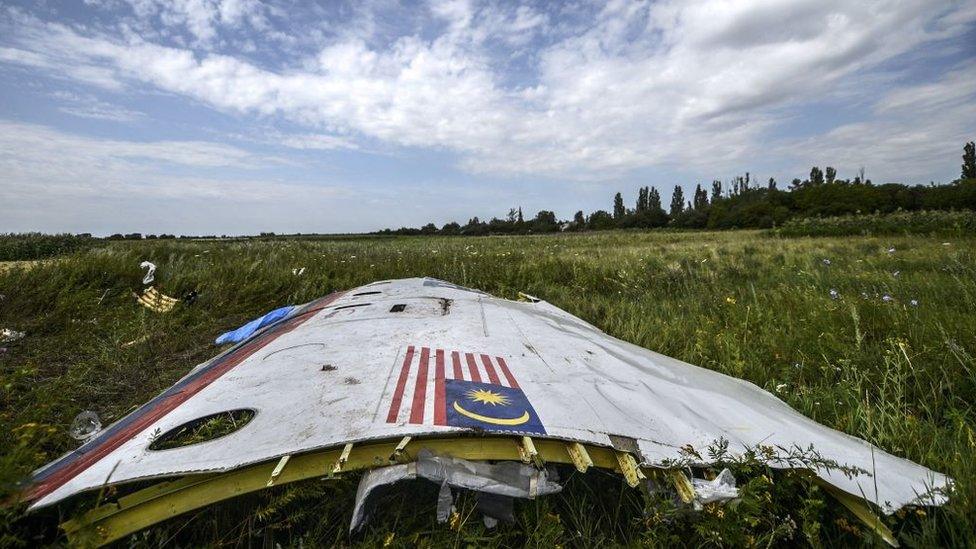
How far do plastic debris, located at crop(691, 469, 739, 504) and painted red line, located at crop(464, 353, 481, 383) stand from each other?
2.86 feet

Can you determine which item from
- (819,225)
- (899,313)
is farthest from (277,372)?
(819,225)

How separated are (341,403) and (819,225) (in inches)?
957

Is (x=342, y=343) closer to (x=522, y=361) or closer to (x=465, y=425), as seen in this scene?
(x=522, y=361)

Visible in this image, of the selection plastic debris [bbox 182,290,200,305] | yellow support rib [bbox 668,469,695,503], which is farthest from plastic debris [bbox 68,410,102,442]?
plastic debris [bbox 182,290,200,305]

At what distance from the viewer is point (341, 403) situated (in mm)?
1513

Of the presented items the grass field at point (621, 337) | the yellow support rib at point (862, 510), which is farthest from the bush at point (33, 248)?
the yellow support rib at point (862, 510)

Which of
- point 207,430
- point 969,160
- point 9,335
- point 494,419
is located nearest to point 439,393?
point 494,419

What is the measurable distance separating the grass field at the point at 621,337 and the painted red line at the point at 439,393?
318 mm

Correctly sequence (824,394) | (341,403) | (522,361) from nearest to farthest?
(341,403), (522,361), (824,394)

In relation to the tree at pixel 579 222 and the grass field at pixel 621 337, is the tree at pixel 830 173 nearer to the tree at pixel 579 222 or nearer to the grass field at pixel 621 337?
the tree at pixel 579 222

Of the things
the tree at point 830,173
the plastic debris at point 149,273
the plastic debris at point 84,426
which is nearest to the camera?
the plastic debris at point 84,426

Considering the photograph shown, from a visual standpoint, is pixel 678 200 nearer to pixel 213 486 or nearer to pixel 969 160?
pixel 969 160

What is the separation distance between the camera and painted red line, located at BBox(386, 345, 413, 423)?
4.66 feet

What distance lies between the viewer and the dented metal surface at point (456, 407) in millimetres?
1294
